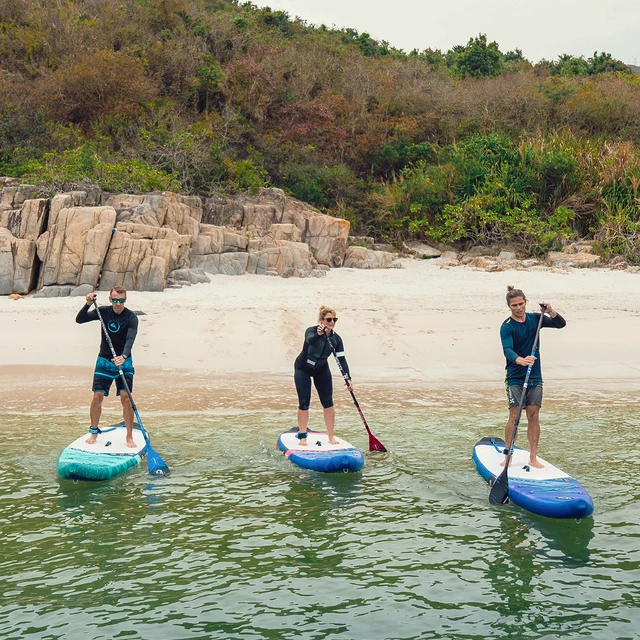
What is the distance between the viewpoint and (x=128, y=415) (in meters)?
8.76

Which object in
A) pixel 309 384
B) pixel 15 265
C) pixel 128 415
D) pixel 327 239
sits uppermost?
pixel 327 239

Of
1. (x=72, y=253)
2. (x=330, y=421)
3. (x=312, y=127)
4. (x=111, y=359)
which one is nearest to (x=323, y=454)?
(x=330, y=421)

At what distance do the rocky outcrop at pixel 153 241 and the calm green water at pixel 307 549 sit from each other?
7.31 metres

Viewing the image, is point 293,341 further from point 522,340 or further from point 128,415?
point 522,340

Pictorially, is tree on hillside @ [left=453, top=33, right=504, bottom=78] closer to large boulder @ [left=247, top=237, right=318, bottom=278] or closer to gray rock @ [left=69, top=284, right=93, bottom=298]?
large boulder @ [left=247, top=237, right=318, bottom=278]

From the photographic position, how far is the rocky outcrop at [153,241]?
1608 cm

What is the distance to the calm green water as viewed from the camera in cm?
528

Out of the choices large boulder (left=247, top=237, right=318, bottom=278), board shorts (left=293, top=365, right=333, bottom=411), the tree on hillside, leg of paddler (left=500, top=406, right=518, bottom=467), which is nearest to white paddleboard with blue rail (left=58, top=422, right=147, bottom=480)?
board shorts (left=293, top=365, right=333, bottom=411)

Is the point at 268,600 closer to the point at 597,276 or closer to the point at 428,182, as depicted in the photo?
the point at 597,276

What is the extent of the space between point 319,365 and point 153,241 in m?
8.82

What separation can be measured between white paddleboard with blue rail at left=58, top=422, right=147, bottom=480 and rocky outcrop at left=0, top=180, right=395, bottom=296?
7660 millimetres

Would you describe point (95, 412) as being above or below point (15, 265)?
below

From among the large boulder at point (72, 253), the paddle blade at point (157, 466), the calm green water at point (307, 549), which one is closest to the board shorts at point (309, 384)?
the calm green water at point (307, 549)

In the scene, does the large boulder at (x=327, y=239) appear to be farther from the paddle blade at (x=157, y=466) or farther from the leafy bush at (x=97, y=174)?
the paddle blade at (x=157, y=466)
